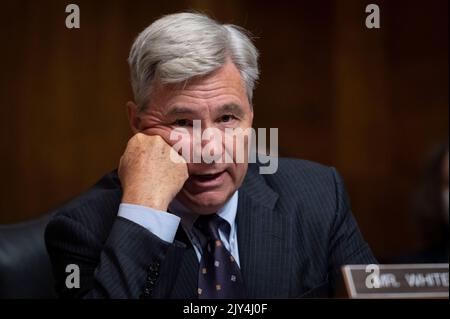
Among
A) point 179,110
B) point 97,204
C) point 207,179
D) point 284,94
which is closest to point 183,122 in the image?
point 179,110

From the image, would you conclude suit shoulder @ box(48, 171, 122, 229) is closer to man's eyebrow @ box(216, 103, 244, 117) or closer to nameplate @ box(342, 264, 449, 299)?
man's eyebrow @ box(216, 103, 244, 117)

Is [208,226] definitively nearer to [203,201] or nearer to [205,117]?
[203,201]

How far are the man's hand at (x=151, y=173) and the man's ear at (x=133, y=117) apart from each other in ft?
0.13

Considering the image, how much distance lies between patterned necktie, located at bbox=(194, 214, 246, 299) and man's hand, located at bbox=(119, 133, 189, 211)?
5.1 inches

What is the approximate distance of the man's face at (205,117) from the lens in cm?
124

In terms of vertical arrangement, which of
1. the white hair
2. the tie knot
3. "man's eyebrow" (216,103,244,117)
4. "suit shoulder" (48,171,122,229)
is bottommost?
the tie knot

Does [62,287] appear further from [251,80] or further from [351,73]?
[351,73]

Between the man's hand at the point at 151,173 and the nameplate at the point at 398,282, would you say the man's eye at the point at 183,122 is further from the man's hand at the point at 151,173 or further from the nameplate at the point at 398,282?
the nameplate at the point at 398,282

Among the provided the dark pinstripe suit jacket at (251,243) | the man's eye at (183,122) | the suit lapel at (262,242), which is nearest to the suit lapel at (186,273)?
the dark pinstripe suit jacket at (251,243)

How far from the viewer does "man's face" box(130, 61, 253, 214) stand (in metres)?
1.24

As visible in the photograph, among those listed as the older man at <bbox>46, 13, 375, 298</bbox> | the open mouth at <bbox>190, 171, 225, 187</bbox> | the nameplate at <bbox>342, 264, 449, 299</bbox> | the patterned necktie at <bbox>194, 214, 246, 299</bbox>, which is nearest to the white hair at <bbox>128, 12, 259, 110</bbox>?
the older man at <bbox>46, 13, 375, 298</bbox>

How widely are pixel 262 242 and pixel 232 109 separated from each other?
0.94 feet

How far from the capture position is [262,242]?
1354 millimetres
